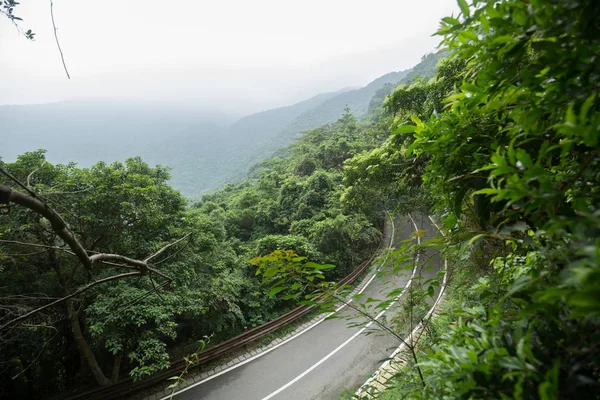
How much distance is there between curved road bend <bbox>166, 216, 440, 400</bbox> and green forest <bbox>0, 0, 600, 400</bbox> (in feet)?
4.87

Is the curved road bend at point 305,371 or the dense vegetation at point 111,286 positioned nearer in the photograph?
the dense vegetation at point 111,286

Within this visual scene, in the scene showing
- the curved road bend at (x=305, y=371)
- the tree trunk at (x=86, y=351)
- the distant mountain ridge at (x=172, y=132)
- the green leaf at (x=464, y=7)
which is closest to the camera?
the green leaf at (x=464, y=7)

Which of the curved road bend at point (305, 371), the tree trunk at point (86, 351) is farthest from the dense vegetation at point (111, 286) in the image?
the curved road bend at point (305, 371)

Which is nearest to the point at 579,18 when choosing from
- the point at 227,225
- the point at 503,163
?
the point at 503,163

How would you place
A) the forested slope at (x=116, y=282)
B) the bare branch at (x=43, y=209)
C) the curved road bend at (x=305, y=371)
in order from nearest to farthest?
the bare branch at (x=43, y=209), the forested slope at (x=116, y=282), the curved road bend at (x=305, y=371)

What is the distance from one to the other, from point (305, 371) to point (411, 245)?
7.24m

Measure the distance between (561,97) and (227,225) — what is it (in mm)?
17432

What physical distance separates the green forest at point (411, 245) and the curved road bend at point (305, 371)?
1.49 m

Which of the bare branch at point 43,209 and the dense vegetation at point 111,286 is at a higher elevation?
the bare branch at point 43,209

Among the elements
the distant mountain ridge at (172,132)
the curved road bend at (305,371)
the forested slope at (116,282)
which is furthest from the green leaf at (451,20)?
the distant mountain ridge at (172,132)

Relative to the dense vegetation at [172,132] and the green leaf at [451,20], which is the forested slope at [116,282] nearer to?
the green leaf at [451,20]

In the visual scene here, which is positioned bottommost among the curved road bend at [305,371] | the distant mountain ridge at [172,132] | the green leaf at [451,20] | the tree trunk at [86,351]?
the curved road bend at [305,371]

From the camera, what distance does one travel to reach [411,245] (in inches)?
60.8

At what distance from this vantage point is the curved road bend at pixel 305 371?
656 centimetres
